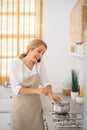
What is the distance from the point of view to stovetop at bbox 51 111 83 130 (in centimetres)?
195

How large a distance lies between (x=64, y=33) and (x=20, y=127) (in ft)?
6.80

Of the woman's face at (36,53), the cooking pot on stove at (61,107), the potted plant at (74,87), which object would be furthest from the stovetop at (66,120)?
the potted plant at (74,87)

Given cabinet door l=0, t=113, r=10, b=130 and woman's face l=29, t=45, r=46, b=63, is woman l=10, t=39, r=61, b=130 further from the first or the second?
cabinet door l=0, t=113, r=10, b=130

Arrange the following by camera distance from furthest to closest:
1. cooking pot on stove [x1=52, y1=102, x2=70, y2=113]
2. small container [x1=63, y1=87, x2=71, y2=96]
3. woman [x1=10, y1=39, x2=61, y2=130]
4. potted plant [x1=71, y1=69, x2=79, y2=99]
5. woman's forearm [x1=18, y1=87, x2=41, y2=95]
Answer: small container [x1=63, y1=87, x2=71, y2=96] < potted plant [x1=71, y1=69, x2=79, y2=99] < woman [x1=10, y1=39, x2=61, y2=130] < woman's forearm [x1=18, y1=87, x2=41, y2=95] < cooking pot on stove [x1=52, y1=102, x2=70, y2=113]

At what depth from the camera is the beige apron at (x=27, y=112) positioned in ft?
8.59

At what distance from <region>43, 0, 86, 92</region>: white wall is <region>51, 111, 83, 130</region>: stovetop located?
6.35ft

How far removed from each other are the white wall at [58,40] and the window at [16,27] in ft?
0.47

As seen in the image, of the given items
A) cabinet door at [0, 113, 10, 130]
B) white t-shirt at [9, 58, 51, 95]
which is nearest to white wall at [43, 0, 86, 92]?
cabinet door at [0, 113, 10, 130]

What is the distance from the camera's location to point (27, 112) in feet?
8.61

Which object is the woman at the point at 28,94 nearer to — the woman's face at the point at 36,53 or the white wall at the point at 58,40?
the woman's face at the point at 36,53

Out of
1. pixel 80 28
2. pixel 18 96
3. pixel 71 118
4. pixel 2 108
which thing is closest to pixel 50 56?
pixel 2 108

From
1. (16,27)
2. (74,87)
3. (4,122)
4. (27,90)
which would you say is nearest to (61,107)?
(27,90)

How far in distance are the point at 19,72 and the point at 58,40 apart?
1832 mm

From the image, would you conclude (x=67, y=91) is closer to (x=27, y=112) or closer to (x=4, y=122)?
(x=4, y=122)
